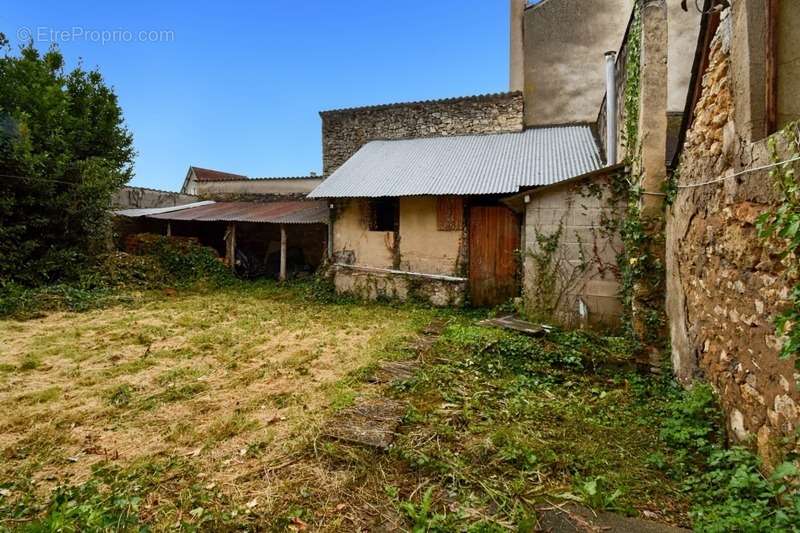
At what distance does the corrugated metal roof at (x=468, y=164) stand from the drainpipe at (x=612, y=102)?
94cm

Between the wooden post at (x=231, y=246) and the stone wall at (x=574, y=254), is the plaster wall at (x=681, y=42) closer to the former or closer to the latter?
the stone wall at (x=574, y=254)

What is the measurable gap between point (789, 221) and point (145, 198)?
56.4 ft

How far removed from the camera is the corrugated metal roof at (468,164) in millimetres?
8352

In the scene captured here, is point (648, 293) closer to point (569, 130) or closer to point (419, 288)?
point (419, 288)

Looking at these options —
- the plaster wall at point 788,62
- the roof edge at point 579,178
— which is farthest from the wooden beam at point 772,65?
the roof edge at point 579,178

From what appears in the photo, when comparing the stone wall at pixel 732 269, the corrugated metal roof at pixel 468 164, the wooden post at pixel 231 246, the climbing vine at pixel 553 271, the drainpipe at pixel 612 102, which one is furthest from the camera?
the wooden post at pixel 231 246

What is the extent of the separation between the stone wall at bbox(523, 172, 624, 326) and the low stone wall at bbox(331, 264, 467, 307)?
216 cm

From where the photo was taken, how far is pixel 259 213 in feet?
42.1

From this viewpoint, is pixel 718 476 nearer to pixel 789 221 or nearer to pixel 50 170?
pixel 789 221

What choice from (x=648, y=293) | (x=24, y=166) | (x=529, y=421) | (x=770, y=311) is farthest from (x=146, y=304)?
(x=770, y=311)

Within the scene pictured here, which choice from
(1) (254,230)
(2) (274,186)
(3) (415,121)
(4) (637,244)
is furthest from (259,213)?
(4) (637,244)

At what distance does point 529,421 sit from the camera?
3.28 metres

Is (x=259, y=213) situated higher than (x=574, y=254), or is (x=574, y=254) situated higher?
(x=259, y=213)

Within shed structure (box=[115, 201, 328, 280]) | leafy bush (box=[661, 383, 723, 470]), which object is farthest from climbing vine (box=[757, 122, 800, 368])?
shed structure (box=[115, 201, 328, 280])
